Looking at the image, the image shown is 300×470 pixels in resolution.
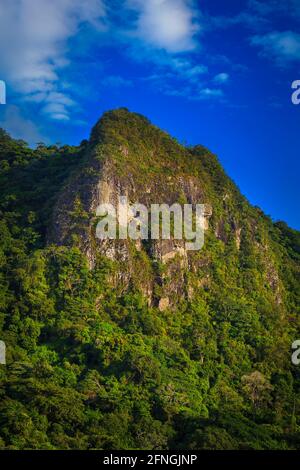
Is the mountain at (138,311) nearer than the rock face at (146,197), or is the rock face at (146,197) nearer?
the mountain at (138,311)

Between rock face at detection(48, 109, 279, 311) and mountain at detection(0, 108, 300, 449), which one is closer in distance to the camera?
mountain at detection(0, 108, 300, 449)

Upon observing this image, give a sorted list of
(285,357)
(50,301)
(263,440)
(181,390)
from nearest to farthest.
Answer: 1. (263,440)
2. (181,390)
3. (50,301)
4. (285,357)

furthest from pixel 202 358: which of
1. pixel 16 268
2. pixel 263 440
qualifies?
pixel 16 268

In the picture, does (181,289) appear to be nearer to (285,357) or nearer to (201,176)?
(285,357)

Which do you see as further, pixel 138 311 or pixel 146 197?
pixel 146 197
